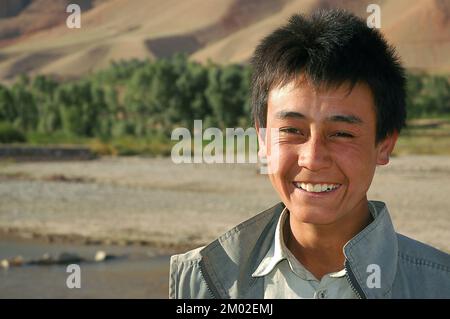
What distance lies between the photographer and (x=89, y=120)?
50000 mm

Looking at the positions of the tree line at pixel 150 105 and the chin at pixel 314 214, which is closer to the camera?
the chin at pixel 314 214

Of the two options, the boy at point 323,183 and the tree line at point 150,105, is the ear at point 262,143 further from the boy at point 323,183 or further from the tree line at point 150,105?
the tree line at point 150,105

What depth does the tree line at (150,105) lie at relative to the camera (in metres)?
48.3

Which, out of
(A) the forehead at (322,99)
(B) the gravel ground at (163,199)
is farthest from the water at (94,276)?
(A) the forehead at (322,99)

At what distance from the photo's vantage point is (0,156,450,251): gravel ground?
1862 cm

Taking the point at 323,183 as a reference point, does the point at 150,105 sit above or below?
above

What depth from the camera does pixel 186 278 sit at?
2.79 metres

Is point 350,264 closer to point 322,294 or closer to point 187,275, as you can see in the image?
point 322,294

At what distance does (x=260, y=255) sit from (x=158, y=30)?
15572 cm

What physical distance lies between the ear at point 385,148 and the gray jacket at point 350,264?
0.13 m

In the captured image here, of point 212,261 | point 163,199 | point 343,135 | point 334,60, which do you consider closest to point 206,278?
point 212,261

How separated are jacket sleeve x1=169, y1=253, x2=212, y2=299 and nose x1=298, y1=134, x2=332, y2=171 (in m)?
0.44

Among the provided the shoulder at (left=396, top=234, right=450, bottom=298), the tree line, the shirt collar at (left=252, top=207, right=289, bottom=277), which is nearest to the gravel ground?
the shirt collar at (left=252, top=207, right=289, bottom=277)
